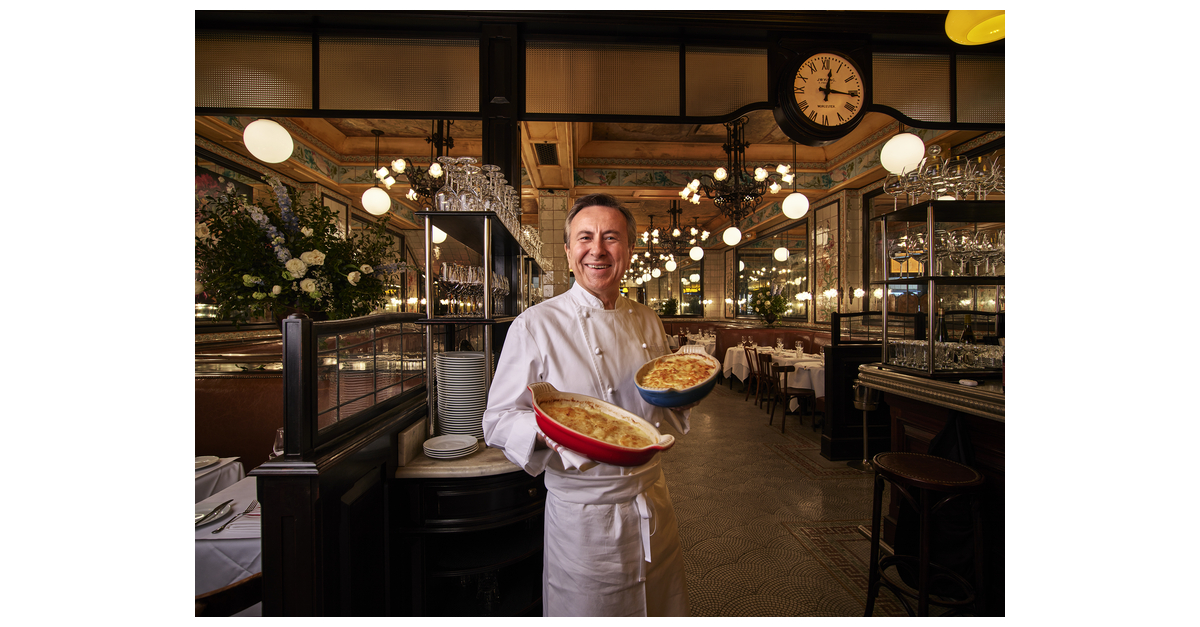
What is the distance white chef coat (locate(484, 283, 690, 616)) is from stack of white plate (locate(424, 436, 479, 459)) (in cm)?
66

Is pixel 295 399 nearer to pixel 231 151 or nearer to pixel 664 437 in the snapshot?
pixel 664 437

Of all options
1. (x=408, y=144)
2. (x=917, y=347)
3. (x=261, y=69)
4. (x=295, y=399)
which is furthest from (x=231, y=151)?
(x=917, y=347)

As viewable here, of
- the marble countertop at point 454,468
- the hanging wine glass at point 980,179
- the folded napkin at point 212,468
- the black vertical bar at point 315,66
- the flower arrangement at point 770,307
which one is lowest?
the folded napkin at point 212,468

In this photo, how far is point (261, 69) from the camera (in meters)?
2.86

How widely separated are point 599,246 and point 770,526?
279 cm

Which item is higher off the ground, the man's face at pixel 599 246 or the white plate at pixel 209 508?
the man's face at pixel 599 246

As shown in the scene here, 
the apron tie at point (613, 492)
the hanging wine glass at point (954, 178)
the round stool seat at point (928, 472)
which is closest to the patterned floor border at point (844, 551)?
the round stool seat at point (928, 472)

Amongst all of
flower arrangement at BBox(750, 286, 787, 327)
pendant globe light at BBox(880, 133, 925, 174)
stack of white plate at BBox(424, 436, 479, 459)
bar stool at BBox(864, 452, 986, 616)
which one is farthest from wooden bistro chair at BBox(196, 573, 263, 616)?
flower arrangement at BBox(750, 286, 787, 327)

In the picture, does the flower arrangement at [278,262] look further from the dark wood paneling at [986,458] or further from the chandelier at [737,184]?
the chandelier at [737,184]

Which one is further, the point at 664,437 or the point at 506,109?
the point at 506,109

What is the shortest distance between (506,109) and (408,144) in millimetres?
6174

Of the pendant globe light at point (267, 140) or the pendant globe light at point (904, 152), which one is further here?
the pendant globe light at point (904, 152)

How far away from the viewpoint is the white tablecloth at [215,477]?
7.07ft

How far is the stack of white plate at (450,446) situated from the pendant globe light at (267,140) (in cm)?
232
